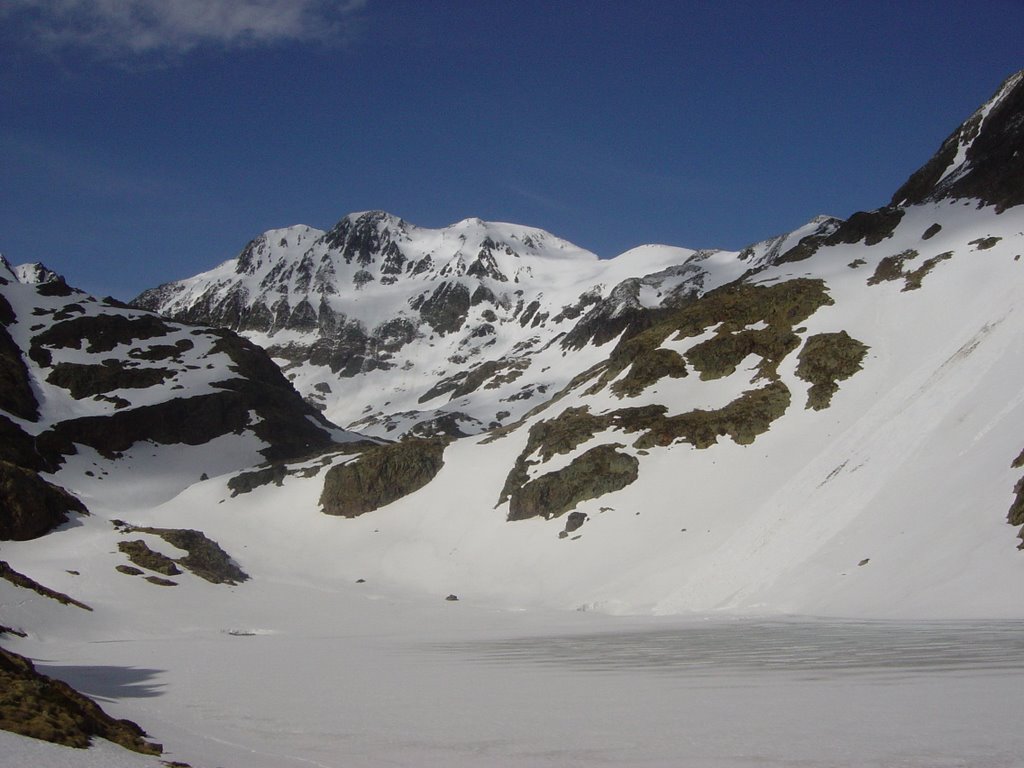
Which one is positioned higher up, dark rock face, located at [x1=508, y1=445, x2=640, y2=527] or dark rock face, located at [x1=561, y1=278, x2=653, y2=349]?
dark rock face, located at [x1=561, y1=278, x2=653, y2=349]

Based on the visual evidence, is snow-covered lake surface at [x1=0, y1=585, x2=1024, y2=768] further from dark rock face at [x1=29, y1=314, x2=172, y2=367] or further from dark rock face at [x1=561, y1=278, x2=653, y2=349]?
dark rock face at [x1=561, y1=278, x2=653, y2=349]

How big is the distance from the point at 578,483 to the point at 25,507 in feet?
123

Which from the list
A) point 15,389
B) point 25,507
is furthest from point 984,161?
point 15,389

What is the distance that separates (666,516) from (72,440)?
74854mm

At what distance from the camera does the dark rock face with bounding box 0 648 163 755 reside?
835cm

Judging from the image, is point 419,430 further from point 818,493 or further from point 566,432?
point 818,493

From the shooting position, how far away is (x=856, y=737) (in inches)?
349

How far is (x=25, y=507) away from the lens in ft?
178

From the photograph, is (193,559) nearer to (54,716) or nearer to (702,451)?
(702,451)

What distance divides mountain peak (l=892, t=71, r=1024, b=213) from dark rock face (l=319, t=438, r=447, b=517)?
183 feet

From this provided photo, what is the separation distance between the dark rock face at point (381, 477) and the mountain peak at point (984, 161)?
183 ft

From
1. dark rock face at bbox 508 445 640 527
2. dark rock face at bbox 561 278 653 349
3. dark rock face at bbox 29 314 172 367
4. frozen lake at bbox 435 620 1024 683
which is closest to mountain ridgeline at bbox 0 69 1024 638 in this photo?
dark rock face at bbox 508 445 640 527

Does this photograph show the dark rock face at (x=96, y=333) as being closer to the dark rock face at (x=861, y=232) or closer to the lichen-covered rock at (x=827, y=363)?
the dark rock face at (x=861, y=232)

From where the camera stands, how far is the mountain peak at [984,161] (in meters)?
74.8
